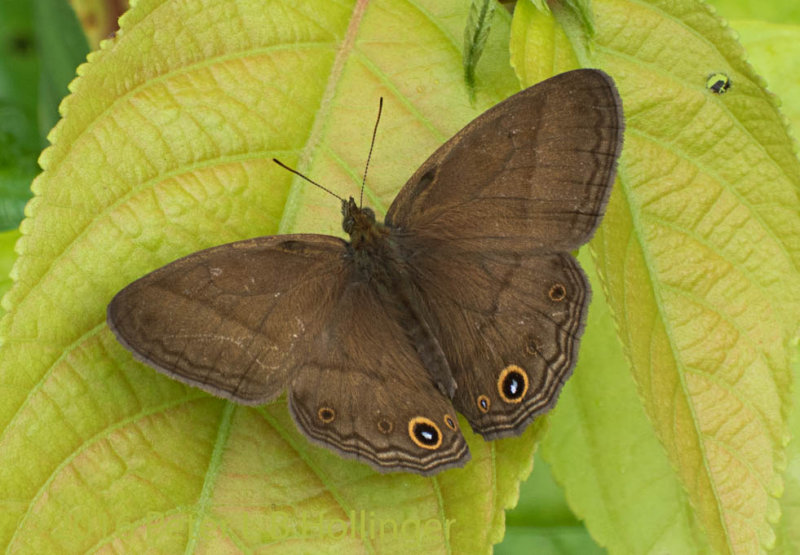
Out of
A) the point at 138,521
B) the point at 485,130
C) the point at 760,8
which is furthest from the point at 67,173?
the point at 760,8

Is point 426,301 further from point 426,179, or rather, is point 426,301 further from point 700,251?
point 700,251

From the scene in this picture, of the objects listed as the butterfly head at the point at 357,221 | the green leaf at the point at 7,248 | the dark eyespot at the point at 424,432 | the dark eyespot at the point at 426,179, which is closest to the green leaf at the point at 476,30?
the dark eyespot at the point at 426,179

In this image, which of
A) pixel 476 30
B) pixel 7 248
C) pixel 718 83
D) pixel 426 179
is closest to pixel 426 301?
pixel 426 179

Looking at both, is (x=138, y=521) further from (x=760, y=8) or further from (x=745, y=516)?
(x=760, y=8)

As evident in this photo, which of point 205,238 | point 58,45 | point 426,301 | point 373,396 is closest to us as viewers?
point 205,238

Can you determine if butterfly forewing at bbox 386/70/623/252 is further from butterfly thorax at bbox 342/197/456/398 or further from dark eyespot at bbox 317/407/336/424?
dark eyespot at bbox 317/407/336/424

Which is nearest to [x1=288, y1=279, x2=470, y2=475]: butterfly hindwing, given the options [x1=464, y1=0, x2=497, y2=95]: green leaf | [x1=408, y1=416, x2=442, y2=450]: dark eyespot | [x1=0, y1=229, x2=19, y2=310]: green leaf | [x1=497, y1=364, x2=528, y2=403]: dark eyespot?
[x1=408, y1=416, x2=442, y2=450]: dark eyespot
